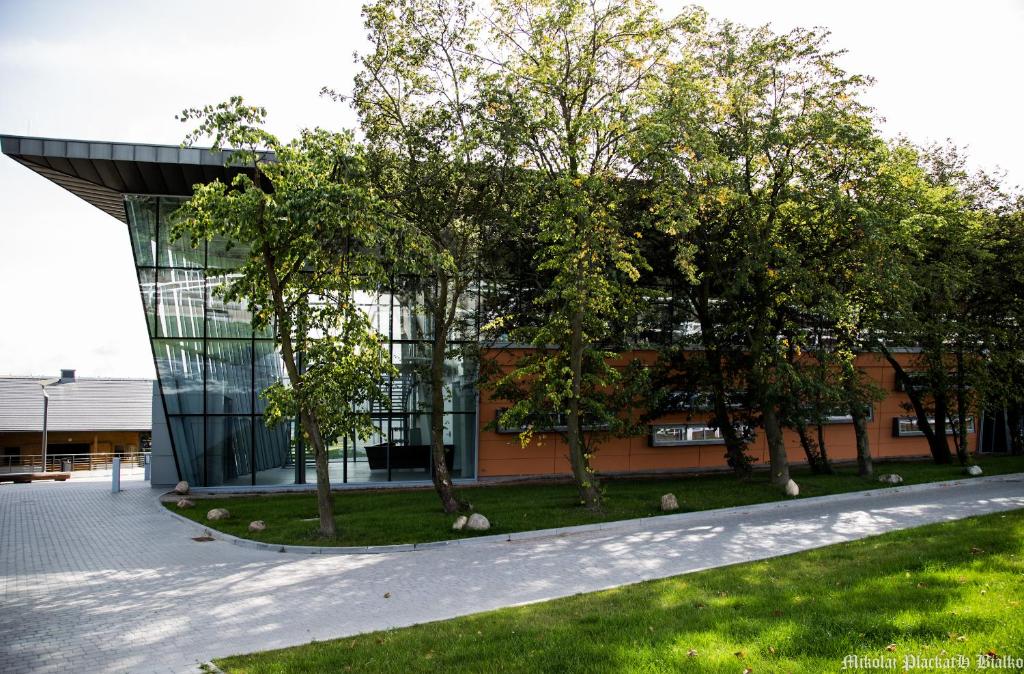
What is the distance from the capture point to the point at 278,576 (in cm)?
1145

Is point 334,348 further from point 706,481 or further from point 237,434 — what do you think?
point 706,481

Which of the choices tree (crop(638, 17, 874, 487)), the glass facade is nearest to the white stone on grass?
the glass facade

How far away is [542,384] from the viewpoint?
16.6 m

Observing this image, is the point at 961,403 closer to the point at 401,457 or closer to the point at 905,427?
the point at 905,427

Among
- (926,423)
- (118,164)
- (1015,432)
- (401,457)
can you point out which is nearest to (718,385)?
(401,457)

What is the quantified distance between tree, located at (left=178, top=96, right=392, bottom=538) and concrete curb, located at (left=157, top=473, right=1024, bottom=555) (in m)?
1.10

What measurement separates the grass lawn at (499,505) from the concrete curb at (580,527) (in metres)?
0.28

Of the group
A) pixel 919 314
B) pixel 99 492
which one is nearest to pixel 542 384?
pixel 919 314

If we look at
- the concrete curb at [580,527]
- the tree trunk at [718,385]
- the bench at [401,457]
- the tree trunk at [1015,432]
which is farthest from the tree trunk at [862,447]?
the bench at [401,457]

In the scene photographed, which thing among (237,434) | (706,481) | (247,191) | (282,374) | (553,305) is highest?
(247,191)

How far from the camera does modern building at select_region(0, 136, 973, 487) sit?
21.9 meters

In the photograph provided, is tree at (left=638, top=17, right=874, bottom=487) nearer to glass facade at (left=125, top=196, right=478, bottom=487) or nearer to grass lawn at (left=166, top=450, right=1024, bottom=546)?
grass lawn at (left=166, top=450, right=1024, bottom=546)

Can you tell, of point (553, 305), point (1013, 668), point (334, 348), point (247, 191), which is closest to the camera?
point (1013, 668)

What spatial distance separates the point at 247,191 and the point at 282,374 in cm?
1136
